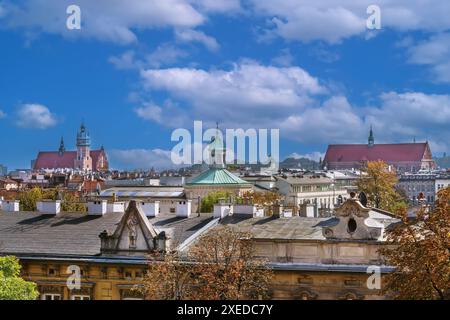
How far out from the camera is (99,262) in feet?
129

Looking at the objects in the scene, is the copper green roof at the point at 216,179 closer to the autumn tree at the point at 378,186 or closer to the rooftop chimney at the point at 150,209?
the autumn tree at the point at 378,186

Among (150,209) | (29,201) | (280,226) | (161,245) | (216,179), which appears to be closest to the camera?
(161,245)

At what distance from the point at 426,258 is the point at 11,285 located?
15619 millimetres

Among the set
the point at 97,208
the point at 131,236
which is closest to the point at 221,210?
the point at 131,236

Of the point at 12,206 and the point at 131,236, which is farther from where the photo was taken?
the point at 12,206

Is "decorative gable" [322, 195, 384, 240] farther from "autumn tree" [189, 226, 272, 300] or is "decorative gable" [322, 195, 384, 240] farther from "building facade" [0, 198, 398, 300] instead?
"autumn tree" [189, 226, 272, 300]

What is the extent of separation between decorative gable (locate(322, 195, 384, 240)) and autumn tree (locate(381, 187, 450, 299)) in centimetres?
598

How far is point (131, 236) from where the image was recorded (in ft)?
130

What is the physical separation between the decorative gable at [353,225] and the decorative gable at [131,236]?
27.3 ft

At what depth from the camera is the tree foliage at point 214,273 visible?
3147 centimetres

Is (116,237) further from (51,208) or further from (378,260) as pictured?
(378,260)

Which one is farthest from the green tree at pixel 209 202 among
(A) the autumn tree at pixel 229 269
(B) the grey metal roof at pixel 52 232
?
(A) the autumn tree at pixel 229 269

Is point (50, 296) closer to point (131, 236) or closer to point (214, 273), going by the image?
point (131, 236)
